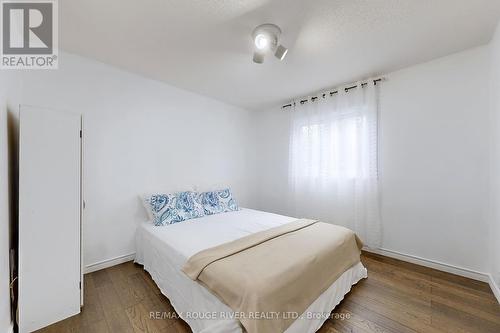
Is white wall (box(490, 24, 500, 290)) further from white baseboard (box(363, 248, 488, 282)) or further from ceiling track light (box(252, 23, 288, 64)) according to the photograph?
ceiling track light (box(252, 23, 288, 64))

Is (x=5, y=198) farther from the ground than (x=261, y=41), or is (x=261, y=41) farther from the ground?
(x=261, y=41)

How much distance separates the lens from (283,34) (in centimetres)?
194

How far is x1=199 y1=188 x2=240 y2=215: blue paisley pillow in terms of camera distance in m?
3.10

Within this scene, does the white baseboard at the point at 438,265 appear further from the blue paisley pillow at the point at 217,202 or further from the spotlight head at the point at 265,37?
the spotlight head at the point at 265,37

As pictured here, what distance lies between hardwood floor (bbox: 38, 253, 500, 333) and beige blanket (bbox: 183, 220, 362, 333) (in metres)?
0.32

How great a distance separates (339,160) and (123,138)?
120 inches

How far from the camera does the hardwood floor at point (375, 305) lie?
5.13ft

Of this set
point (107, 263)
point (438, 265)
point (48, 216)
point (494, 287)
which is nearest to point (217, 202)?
point (107, 263)

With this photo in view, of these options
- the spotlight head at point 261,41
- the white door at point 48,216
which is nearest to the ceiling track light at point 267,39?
the spotlight head at point 261,41

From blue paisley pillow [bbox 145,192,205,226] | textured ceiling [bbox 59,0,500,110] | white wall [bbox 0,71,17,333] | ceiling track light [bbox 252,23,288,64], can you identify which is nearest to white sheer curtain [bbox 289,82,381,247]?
textured ceiling [bbox 59,0,500,110]

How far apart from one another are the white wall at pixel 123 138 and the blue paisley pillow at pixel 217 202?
0.35m

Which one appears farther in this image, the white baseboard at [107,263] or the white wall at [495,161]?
the white baseboard at [107,263]

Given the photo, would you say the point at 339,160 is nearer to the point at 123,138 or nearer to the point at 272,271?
the point at 272,271

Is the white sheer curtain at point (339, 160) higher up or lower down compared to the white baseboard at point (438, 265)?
higher up
